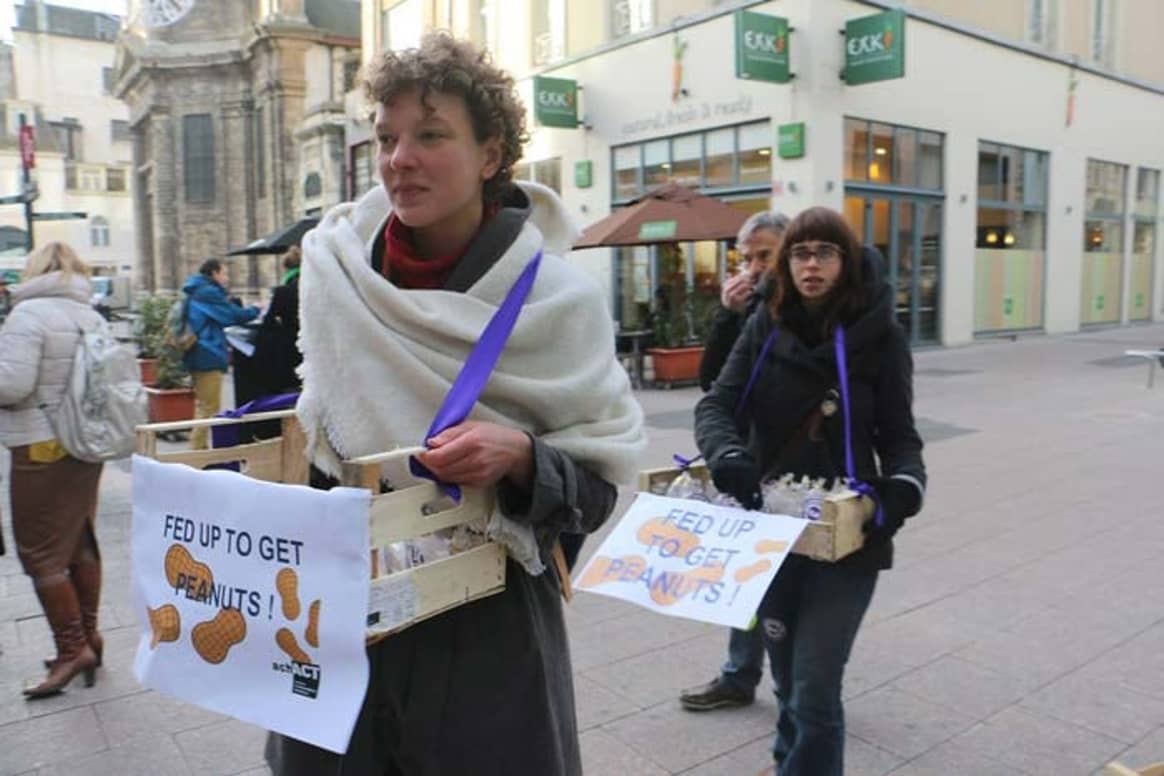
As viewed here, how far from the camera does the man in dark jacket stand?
12.4 feet

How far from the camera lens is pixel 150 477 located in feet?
5.24

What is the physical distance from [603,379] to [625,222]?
11.0 meters

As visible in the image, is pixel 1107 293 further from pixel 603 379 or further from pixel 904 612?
pixel 603 379

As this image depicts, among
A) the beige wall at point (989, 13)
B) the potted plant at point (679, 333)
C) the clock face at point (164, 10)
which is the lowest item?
the potted plant at point (679, 333)

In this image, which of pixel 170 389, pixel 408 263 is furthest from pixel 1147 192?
pixel 408 263

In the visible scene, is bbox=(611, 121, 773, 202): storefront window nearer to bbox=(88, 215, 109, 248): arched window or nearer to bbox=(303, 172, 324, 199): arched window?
bbox=(303, 172, 324, 199): arched window

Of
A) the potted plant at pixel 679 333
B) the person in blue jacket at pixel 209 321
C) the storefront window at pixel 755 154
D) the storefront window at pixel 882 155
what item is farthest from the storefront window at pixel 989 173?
the person in blue jacket at pixel 209 321

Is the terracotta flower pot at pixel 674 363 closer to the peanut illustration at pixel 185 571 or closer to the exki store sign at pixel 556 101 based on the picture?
the exki store sign at pixel 556 101

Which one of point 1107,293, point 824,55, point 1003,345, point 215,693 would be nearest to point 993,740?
point 215,693

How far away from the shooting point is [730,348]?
Answer: 4.00 m

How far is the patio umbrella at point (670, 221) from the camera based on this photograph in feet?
40.1

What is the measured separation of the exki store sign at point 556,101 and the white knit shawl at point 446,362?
17099mm

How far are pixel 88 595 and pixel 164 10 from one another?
42322mm

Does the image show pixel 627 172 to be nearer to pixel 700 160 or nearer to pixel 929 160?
pixel 700 160
